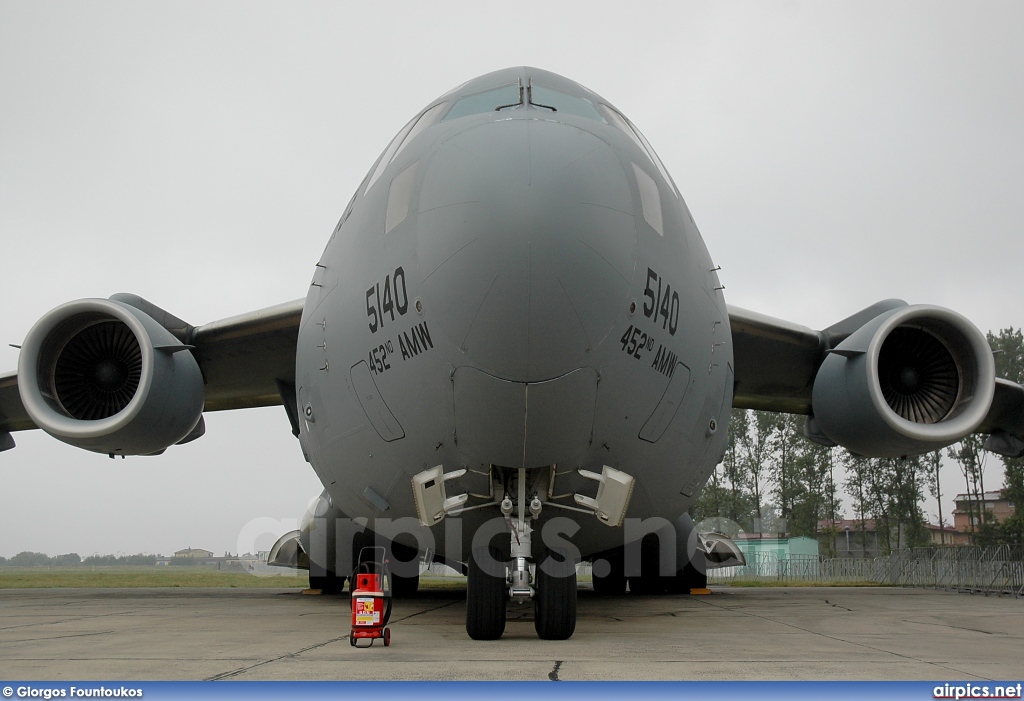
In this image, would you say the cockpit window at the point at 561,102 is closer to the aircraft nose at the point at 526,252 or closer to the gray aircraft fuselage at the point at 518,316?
the gray aircraft fuselage at the point at 518,316

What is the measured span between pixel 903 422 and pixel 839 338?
2.08 m

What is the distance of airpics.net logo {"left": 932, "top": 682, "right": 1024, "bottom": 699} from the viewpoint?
292 cm

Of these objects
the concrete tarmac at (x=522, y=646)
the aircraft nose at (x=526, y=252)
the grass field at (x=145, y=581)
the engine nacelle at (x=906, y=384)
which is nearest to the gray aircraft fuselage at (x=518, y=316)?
the aircraft nose at (x=526, y=252)

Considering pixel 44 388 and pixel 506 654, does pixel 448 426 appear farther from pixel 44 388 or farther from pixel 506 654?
pixel 44 388

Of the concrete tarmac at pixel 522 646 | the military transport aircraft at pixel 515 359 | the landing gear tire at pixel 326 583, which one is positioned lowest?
the landing gear tire at pixel 326 583

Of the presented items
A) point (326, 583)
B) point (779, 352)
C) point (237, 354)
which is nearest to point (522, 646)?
point (237, 354)

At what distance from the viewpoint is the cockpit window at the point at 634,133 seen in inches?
235

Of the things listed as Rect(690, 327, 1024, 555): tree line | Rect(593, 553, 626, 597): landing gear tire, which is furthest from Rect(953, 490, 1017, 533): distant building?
Rect(593, 553, 626, 597): landing gear tire

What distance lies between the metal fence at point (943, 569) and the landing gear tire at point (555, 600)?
10.7 m

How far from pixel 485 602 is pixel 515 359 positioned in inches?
56.9

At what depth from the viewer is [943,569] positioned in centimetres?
1823

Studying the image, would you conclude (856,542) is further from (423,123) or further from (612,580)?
(423,123)
